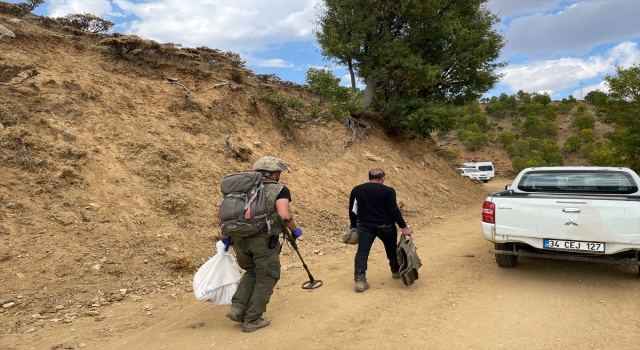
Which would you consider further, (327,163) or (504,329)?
(327,163)

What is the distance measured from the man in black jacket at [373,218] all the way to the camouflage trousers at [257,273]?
1556 millimetres

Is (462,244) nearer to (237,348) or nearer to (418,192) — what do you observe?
(237,348)

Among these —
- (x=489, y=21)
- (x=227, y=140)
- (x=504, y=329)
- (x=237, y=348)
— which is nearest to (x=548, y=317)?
(x=504, y=329)

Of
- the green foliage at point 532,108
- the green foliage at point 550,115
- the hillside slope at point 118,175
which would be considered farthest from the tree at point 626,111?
the green foliage at point 532,108

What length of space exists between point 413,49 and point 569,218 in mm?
13438

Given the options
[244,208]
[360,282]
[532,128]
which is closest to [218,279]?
[244,208]

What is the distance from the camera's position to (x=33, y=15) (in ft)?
40.4

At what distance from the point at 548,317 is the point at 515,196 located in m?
1.87

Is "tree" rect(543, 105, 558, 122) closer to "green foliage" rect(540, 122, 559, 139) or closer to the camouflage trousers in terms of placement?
"green foliage" rect(540, 122, 559, 139)

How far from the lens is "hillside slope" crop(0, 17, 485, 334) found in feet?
17.6

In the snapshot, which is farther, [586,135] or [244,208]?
[586,135]

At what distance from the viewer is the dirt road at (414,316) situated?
3.91 metres

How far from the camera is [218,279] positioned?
13.9 ft

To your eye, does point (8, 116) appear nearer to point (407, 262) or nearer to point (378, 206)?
point (378, 206)
